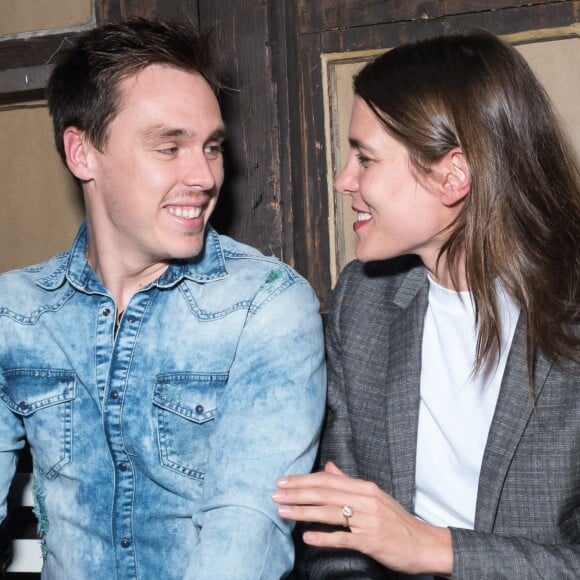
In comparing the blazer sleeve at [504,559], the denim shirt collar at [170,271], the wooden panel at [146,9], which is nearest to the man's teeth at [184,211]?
the denim shirt collar at [170,271]

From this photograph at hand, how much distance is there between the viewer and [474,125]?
6.82 ft

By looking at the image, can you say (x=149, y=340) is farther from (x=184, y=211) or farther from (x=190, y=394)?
(x=184, y=211)

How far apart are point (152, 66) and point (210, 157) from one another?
271 millimetres

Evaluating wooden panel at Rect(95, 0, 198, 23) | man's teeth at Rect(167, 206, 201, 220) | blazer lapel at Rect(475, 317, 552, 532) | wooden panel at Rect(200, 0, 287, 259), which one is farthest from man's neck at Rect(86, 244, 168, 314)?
blazer lapel at Rect(475, 317, 552, 532)

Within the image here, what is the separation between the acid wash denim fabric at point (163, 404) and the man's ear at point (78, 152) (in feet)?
0.75

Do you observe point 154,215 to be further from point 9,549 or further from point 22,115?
point 9,549

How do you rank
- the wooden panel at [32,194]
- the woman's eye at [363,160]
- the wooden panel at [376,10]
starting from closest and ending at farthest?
the woman's eye at [363,160] < the wooden panel at [376,10] < the wooden panel at [32,194]

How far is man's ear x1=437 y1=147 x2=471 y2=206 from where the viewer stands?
2.12 m

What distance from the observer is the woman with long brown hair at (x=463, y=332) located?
2.00m

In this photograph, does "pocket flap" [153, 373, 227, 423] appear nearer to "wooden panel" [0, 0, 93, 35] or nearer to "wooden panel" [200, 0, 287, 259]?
"wooden panel" [200, 0, 287, 259]

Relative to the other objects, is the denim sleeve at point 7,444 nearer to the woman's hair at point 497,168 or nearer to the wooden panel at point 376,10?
the woman's hair at point 497,168

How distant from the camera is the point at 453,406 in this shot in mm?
2188

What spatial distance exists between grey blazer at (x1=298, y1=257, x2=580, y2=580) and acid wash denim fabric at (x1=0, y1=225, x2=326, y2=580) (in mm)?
198

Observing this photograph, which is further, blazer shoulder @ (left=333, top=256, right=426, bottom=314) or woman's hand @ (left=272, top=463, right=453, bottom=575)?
blazer shoulder @ (left=333, top=256, right=426, bottom=314)
